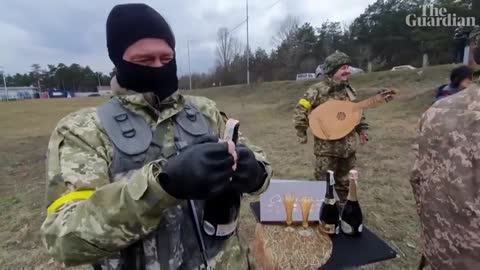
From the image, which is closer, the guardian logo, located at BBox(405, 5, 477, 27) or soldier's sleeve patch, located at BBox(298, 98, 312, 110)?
soldier's sleeve patch, located at BBox(298, 98, 312, 110)

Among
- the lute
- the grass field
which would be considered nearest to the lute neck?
the lute

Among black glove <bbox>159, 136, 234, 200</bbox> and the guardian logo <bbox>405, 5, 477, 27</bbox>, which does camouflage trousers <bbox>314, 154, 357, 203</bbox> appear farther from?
the guardian logo <bbox>405, 5, 477, 27</bbox>

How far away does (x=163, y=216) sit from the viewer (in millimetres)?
985

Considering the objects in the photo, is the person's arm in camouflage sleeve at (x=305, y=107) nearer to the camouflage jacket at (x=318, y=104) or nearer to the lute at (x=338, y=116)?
the camouflage jacket at (x=318, y=104)

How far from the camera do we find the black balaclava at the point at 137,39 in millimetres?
1109

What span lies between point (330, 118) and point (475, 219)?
2.39 meters

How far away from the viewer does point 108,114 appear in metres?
1.06

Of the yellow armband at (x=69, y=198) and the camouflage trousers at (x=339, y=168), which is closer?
the yellow armband at (x=69, y=198)

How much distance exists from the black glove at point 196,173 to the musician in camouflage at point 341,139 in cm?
294

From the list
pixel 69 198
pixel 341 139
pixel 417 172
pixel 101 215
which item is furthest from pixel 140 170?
pixel 341 139

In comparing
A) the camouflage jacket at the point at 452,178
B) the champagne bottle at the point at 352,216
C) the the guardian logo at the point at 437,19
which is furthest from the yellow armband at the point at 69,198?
the the guardian logo at the point at 437,19

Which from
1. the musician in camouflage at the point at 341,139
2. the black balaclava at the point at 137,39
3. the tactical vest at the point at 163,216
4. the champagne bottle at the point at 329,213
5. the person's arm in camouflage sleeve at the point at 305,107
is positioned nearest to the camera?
the tactical vest at the point at 163,216

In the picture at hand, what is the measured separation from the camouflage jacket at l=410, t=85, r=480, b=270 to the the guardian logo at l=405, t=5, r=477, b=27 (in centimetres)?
2779

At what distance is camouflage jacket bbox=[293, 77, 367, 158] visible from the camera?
3.52 m
